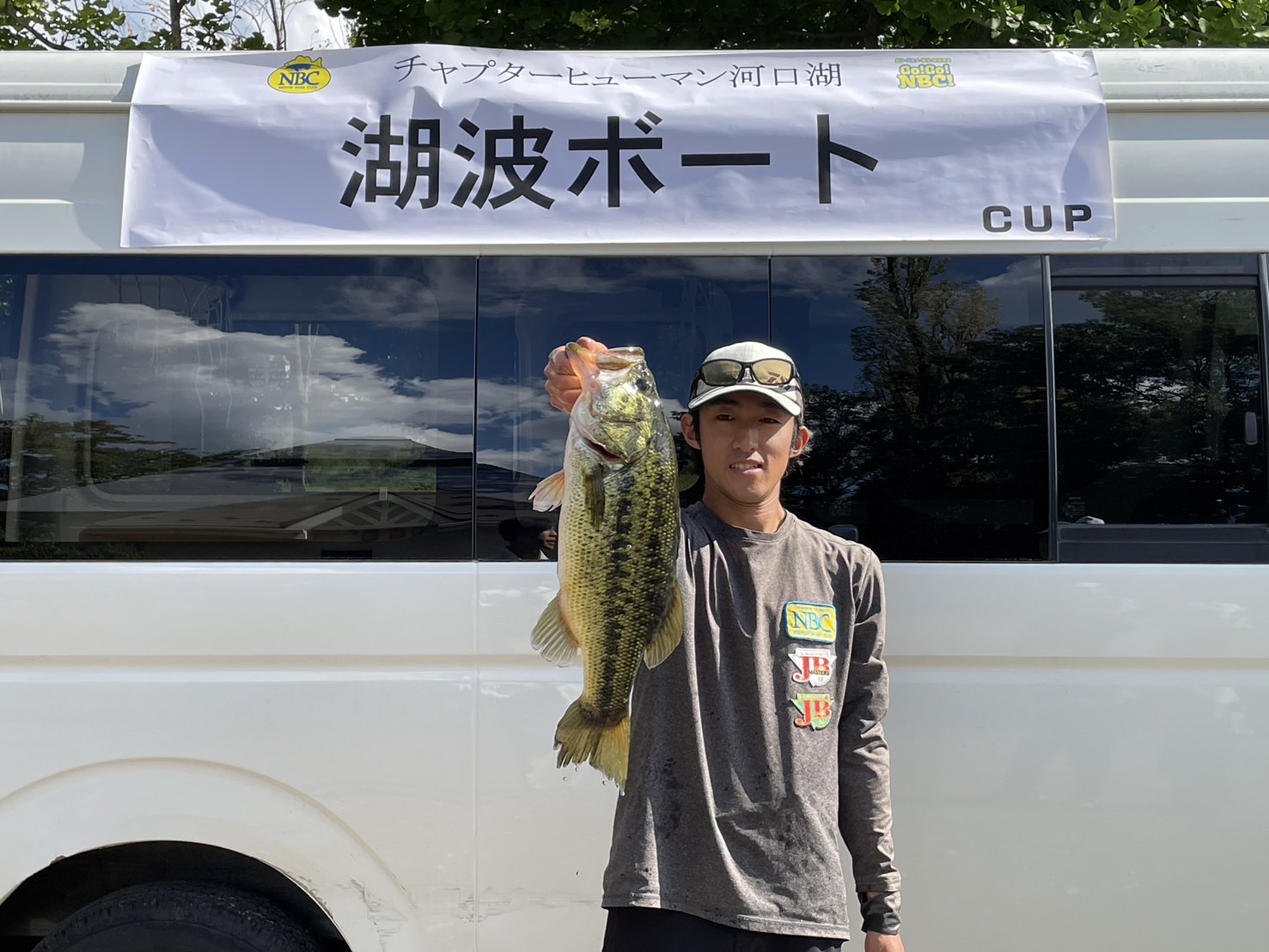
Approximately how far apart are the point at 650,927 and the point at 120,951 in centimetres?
163

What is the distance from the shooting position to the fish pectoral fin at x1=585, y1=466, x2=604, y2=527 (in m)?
1.59

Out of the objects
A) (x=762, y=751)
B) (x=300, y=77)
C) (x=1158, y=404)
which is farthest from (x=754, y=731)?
(x=300, y=77)

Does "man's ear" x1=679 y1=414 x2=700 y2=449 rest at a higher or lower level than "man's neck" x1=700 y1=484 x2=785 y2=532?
higher

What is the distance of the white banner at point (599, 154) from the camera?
8.66ft

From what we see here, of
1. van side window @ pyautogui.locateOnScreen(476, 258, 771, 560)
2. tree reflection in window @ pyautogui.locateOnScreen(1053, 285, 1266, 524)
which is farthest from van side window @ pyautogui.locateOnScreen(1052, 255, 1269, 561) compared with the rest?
van side window @ pyautogui.locateOnScreen(476, 258, 771, 560)

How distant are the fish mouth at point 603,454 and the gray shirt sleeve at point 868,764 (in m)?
0.61

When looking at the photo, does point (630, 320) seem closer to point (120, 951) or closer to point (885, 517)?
point (885, 517)

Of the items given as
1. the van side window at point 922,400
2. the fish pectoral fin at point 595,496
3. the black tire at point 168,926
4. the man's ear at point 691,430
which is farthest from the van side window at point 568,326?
the black tire at point 168,926

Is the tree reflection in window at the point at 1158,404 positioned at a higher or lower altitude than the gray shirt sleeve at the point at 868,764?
higher

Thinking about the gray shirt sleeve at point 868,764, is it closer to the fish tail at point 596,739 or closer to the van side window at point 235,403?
the fish tail at point 596,739

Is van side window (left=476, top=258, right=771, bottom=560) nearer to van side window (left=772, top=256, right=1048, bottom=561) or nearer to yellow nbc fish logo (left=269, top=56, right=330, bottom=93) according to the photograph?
van side window (left=772, top=256, right=1048, bottom=561)

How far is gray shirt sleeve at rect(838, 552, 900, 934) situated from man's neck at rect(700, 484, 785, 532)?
19cm

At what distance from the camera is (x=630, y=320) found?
8.72ft

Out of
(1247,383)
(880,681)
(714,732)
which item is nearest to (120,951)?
(714,732)
